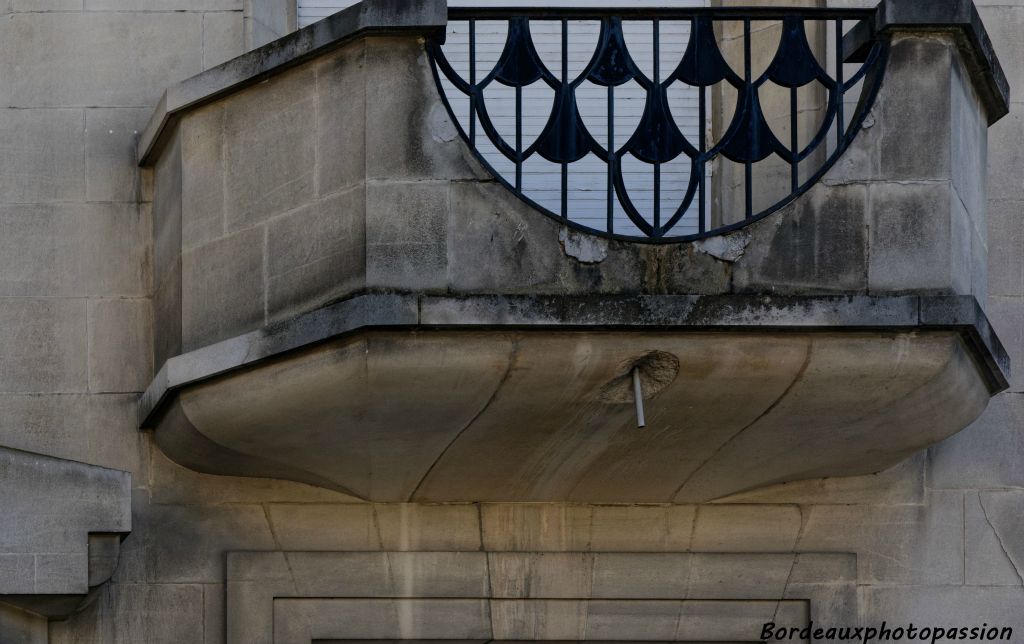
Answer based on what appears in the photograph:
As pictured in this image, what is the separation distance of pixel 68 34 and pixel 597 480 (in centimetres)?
323

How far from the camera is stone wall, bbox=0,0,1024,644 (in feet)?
33.4

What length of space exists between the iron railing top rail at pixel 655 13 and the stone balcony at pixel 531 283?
6cm

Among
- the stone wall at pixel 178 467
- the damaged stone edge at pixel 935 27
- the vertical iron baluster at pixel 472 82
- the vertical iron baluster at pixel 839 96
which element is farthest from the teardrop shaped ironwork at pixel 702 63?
the stone wall at pixel 178 467

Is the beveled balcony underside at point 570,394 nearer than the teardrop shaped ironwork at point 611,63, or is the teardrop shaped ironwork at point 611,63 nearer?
the beveled balcony underside at point 570,394

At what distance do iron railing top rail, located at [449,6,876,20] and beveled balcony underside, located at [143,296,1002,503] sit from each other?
1.21 m

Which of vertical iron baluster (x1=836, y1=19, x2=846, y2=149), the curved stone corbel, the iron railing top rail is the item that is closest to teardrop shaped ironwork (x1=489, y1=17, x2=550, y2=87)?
the iron railing top rail

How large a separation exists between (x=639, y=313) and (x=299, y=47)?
1792 millimetres

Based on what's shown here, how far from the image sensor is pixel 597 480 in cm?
1002

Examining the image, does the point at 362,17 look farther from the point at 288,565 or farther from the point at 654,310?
the point at 288,565

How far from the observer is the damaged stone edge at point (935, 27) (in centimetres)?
912

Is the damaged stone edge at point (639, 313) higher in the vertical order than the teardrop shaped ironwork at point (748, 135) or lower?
lower

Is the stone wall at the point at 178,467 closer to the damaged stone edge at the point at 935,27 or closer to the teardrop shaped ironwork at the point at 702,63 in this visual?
the damaged stone edge at the point at 935,27

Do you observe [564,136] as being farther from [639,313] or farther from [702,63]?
[639,313]

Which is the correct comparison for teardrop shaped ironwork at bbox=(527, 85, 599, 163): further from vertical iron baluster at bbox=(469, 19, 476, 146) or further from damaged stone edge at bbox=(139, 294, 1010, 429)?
damaged stone edge at bbox=(139, 294, 1010, 429)
